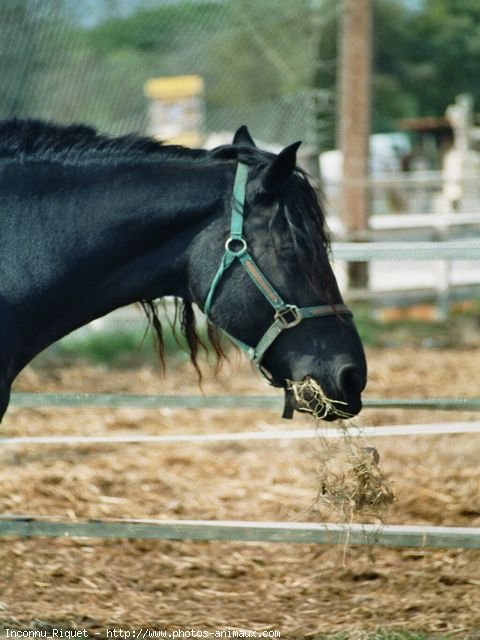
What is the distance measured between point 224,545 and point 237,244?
1.89 m

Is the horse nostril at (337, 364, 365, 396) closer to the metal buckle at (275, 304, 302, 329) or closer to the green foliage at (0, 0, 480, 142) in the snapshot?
the metal buckle at (275, 304, 302, 329)

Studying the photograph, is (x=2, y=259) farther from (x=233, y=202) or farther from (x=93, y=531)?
(x=93, y=531)

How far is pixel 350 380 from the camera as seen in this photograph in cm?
299

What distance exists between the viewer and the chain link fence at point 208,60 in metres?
9.11

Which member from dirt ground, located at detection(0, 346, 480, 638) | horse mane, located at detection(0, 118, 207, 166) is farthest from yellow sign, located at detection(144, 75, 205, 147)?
horse mane, located at detection(0, 118, 207, 166)

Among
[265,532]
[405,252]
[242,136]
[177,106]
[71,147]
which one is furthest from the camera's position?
[177,106]

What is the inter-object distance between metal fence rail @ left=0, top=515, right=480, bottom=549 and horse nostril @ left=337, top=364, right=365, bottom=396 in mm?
612

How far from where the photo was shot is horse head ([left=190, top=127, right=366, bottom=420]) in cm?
300

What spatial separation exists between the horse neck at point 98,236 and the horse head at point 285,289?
0.40 ft

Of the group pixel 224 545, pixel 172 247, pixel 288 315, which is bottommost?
pixel 224 545

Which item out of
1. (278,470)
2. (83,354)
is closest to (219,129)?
(83,354)

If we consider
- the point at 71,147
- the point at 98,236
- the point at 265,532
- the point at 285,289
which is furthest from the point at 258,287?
the point at 265,532

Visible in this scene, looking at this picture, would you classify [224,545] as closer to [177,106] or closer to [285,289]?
[285,289]

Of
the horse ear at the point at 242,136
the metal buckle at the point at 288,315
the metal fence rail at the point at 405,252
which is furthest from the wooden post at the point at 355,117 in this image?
the metal buckle at the point at 288,315
